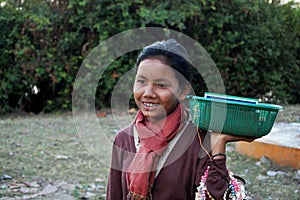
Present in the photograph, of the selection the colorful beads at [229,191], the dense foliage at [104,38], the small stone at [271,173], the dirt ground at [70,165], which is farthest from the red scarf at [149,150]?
the dense foliage at [104,38]

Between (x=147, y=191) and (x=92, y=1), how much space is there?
660 cm

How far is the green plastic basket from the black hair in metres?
0.25

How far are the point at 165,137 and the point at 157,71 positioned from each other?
0.30 metres

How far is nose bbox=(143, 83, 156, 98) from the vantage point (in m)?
2.17

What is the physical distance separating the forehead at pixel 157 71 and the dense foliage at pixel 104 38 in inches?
236

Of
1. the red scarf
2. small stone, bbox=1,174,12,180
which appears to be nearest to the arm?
the red scarf

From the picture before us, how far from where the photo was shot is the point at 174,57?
87.2 inches

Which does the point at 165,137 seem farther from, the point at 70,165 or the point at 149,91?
the point at 70,165

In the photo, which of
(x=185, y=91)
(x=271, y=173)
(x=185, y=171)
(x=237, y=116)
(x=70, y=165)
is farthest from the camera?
→ (x=70, y=165)

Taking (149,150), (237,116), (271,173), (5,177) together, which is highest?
(237,116)

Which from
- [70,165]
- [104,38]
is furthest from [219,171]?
[104,38]

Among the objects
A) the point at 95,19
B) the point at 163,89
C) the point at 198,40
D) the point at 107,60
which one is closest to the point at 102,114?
the point at 107,60

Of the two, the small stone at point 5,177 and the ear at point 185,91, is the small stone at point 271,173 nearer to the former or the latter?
the small stone at point 5,177

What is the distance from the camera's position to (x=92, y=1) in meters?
8.32
